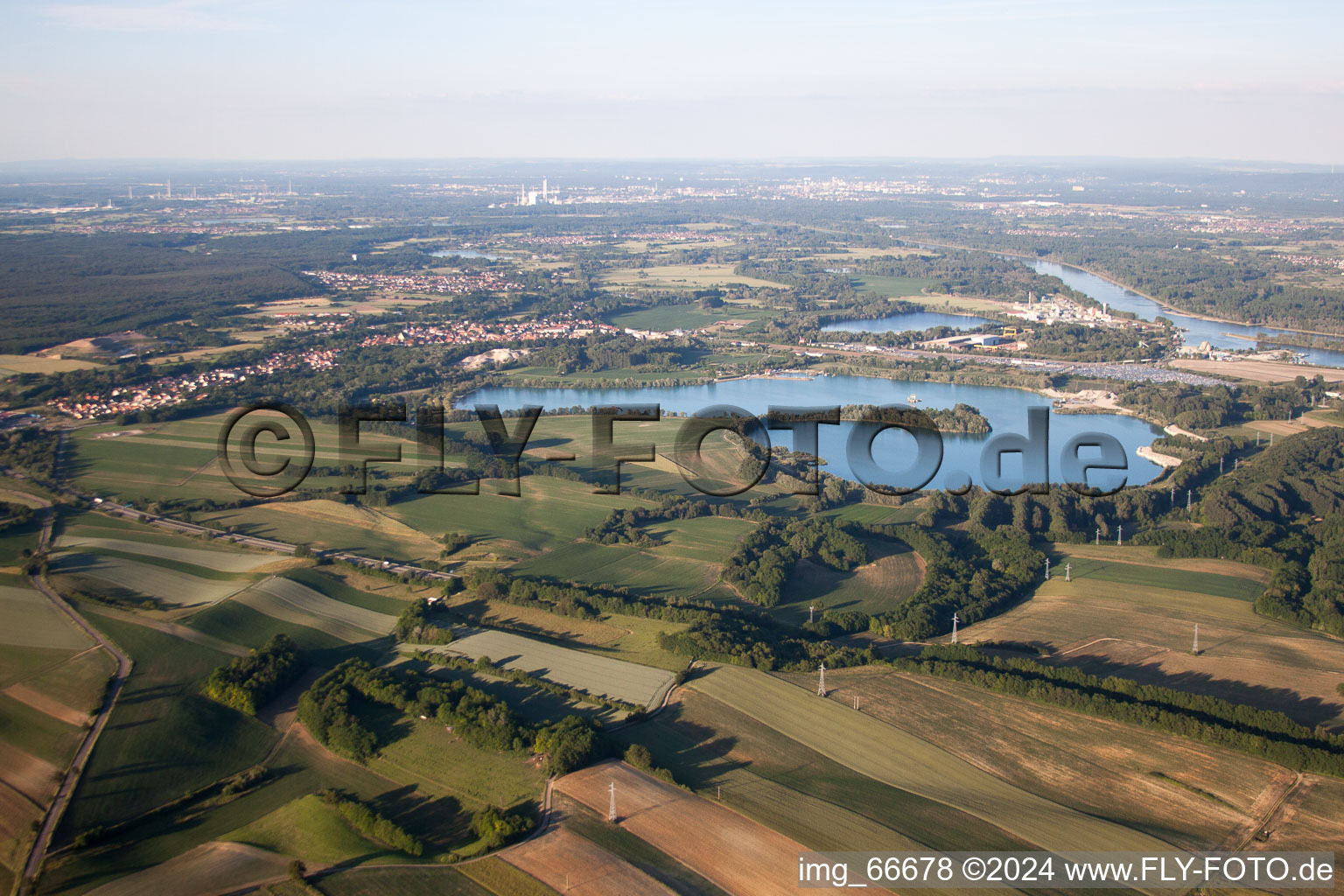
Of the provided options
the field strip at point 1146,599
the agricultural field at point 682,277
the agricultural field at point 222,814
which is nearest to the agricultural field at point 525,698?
the agricultural field at point 222,814

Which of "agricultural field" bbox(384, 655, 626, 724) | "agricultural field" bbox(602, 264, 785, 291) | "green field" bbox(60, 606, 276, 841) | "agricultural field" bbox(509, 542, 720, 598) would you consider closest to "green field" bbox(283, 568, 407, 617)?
"agricultural field" bbox(384, 655, 626, 724)

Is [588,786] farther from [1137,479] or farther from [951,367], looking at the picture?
[951,367]

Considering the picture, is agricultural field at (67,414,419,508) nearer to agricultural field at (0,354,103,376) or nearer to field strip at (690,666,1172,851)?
agricultural field at (0,354,103,376)

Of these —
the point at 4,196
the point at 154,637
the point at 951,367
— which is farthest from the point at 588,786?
the point at 4,196

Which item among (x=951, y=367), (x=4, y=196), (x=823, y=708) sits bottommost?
(x=823, y=708)

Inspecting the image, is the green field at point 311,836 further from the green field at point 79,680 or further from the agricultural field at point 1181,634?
the agricultural field at point 1181,634


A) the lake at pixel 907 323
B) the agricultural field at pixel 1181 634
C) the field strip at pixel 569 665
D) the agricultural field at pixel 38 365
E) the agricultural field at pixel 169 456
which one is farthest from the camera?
the lake at pixel 907 323

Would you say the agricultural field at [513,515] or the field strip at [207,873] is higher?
the agricultural field at [513,515]

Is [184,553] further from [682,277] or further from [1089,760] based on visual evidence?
[682,277]
